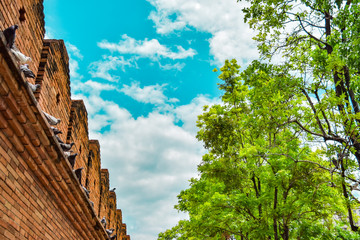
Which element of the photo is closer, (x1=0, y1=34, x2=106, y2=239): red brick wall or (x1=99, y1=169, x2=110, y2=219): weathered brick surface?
(x1=0, y1=34, x2=106, y2=239): red brick wall

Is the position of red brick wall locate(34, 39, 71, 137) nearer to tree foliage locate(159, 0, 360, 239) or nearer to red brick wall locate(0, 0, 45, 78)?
red brick wall locate(0, 0, 45, 78)

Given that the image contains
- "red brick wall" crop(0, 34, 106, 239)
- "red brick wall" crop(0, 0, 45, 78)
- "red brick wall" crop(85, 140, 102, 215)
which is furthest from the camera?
"red brick wall" crop(85, 140, 102, 215)

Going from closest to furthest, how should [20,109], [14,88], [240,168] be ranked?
[14,88], [20,109], [240,168]

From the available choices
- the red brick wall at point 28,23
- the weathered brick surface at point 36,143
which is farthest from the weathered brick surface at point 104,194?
the red brick wall at point 28,23

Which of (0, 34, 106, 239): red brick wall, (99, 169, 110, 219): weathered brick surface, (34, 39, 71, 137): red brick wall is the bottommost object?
(0, 34, 106, 239): red brick wall

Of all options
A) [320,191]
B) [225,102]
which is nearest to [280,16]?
[225,102]

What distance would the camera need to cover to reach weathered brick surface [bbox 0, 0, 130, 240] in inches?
143

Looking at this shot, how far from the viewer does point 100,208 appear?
1043 centimetres

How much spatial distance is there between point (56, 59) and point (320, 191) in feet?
30.5

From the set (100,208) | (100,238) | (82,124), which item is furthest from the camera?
(100,208)

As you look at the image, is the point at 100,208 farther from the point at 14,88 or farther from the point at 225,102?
the point at 14,88

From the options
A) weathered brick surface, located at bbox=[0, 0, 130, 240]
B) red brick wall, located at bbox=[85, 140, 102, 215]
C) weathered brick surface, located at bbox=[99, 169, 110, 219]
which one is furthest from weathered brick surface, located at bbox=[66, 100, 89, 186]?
weathered brick surface, located at bbox=[99, 169, 110, 219]

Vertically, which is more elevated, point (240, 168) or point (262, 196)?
point (240, 168)

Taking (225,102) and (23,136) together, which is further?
(225,102)
